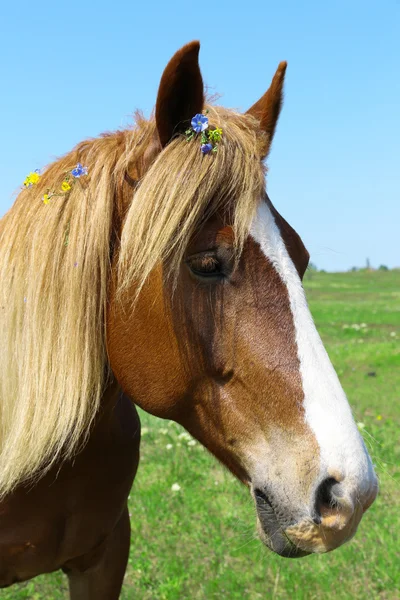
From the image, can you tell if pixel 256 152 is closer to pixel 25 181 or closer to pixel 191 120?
pixel 191 120

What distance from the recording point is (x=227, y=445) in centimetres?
192

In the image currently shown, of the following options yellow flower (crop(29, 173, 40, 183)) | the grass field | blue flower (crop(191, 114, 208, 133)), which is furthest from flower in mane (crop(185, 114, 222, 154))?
the grass field

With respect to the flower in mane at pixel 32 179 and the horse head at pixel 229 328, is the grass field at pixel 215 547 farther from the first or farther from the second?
the flower in mane at pixel 32 179

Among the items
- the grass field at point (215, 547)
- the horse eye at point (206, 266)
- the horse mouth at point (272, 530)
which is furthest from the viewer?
the grass field at point (215, 547)

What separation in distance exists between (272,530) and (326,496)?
0.23 metres

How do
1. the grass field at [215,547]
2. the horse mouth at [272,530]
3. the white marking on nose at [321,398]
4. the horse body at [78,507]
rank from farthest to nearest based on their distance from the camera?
the grass field at [215,547] → the horse body at [78,507] → the horse mouth at [272,530] → the white marking on nose at [321,398]

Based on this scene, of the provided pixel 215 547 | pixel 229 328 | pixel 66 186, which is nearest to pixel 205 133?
pixel 66 186

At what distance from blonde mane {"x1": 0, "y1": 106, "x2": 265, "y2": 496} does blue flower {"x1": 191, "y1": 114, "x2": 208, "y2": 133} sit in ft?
0.15

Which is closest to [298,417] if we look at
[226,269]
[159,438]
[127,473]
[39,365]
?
[226,269]

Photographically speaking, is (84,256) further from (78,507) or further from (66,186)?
(78,507)

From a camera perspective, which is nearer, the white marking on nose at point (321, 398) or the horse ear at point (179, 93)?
the white marking on nose at point (321, 398)

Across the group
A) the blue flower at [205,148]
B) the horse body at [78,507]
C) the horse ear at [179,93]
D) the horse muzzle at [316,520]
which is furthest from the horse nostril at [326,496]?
the horse ear at [179,93]

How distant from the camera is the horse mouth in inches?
70.9

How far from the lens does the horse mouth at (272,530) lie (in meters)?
1.80
